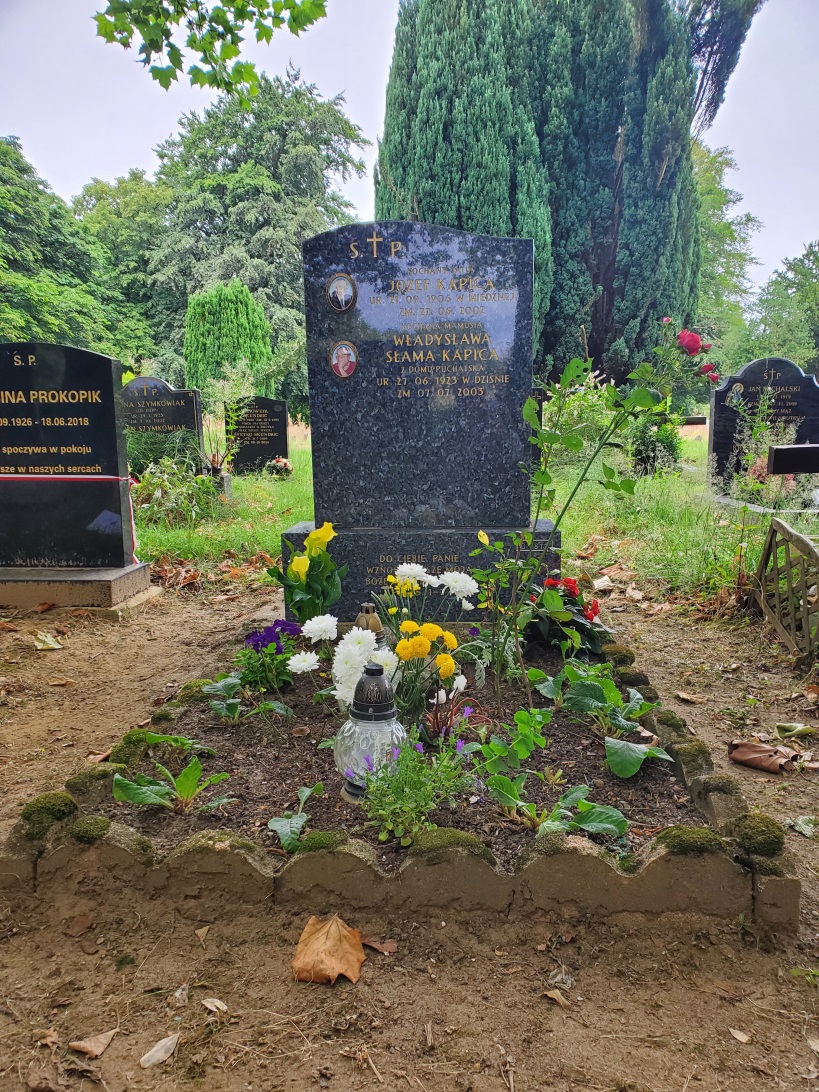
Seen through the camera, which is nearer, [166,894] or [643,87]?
Result: [166,894]

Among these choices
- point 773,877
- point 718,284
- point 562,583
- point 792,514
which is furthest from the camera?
point 718,284

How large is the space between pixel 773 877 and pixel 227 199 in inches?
1118

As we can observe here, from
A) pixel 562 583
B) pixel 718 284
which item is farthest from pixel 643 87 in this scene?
pixel 718 284

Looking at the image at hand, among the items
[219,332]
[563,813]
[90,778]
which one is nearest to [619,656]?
[563,813]

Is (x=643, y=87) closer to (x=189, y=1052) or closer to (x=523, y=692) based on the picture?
(x=523, y=692)

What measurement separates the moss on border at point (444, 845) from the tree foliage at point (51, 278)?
70.7 feet

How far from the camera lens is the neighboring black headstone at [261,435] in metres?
12.1

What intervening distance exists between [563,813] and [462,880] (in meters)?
0.39

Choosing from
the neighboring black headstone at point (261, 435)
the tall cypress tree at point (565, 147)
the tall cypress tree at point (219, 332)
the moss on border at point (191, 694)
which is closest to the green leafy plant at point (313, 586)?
the moss on border at point (191, 694)

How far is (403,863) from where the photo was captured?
1797 millimetres

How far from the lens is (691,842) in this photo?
70.1 inches

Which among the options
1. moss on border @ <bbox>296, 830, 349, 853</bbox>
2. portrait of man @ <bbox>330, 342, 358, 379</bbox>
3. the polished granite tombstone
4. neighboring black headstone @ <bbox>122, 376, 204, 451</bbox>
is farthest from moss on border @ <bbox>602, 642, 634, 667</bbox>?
neighboring black headstone @ <bbox>122, 376, 204, 451</bbox>

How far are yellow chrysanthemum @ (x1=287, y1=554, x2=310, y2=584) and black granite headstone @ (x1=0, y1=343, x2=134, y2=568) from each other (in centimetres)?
257

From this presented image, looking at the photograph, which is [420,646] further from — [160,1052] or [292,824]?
[160,1052]
